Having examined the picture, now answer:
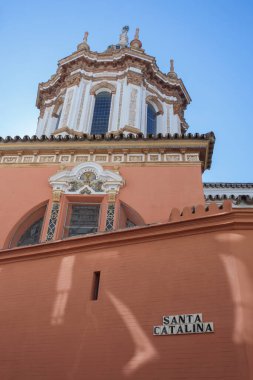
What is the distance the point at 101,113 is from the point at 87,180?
5.80 m

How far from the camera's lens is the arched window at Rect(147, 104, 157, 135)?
1831 centimetres

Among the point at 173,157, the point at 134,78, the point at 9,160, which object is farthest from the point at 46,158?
the point at 134,78

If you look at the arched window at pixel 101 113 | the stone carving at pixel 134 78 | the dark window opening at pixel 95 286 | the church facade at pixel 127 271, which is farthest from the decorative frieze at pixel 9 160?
the dark window opening at pixel 95 286

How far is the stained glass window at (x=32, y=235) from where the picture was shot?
489 inches

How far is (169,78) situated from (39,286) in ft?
46.2

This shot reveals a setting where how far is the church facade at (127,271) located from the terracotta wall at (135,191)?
1.4 inches

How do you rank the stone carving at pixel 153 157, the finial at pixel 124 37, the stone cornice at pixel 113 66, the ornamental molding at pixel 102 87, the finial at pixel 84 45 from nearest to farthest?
the stone carving at pixel 153 157 → the ornamental molding at pixel 102 87 → the stone cornice at pixel 113 66 → the finial at pixel 84 45 → the finial at pixel 124 37

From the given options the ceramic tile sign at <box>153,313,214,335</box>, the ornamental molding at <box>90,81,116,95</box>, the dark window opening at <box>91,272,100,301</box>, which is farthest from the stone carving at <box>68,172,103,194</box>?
the ornamental molding at <box>90,81,116,95</box>

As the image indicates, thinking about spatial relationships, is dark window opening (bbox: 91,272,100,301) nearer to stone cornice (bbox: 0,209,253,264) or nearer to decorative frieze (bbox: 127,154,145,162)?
stone cornice (bbox: 0,209,253,264)

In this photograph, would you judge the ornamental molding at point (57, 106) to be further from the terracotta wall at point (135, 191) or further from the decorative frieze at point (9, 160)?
the terracotta wall at point (135, 191)

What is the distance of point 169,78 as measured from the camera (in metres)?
20.1

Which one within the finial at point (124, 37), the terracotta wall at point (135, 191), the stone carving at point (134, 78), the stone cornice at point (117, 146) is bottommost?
the terracotta wall at point (135, 191)

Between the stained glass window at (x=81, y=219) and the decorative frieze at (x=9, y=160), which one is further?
the decorative frieze at (x=9, y=160)

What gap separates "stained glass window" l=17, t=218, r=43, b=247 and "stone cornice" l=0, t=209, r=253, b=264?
3300 mm
